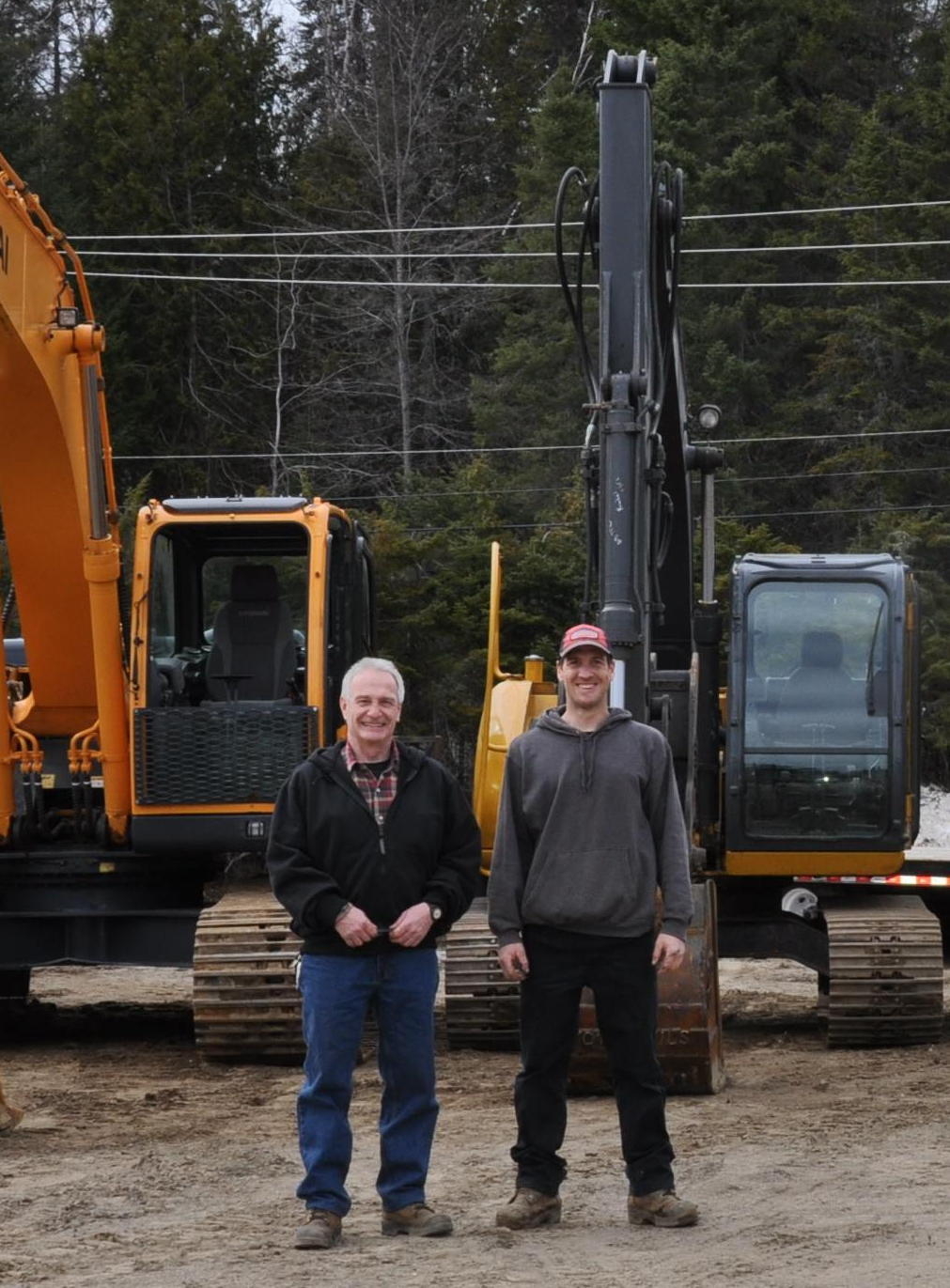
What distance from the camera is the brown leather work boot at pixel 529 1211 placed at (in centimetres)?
635

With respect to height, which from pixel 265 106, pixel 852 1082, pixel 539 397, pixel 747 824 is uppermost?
pixel 265 106

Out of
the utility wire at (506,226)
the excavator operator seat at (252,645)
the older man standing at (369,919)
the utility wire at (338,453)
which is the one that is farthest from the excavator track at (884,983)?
the utility wire at (338,453)

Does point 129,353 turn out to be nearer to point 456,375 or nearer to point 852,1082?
point 456,375

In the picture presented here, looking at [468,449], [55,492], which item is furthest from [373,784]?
[468,449]

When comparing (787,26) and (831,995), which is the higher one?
(787,26)

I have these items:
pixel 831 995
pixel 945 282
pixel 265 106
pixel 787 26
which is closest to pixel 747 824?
pixel 831 995

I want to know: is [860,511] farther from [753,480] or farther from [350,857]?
[350,857]

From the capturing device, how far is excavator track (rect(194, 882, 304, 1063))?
1021cm

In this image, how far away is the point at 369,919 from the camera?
6.20 metres

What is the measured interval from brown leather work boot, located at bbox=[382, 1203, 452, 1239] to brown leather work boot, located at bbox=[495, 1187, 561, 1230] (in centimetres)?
18

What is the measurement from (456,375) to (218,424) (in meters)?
4.55

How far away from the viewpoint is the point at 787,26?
1475 inches

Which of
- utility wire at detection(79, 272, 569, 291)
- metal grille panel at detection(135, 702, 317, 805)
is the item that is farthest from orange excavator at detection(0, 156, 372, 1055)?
utility wire at detection(79, 272, 569, 291)

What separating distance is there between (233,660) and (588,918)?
5.05 m
